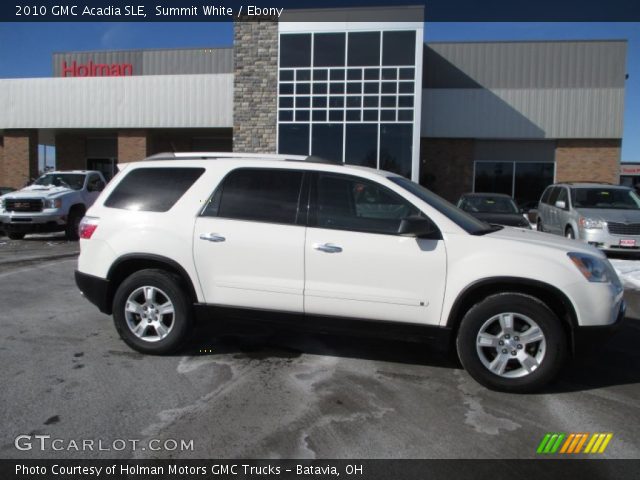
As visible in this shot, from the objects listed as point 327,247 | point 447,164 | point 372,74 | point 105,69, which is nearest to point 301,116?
point 372,74

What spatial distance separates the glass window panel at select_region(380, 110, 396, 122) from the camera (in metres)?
20.0

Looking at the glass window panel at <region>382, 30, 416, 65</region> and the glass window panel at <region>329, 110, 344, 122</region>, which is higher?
the glass window panel at <region>382, 30, 416, 65</region>

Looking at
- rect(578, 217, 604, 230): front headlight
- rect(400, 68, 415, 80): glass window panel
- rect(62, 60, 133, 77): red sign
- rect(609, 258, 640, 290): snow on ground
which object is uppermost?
rect(62, 60, 133, 77): red sign

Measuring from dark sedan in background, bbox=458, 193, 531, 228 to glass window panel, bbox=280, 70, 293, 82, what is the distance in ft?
33.0

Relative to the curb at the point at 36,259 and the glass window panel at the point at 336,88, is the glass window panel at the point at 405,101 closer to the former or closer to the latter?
the glass window panel at the point at 336,88

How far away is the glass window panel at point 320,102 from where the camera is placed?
20281 millimetres

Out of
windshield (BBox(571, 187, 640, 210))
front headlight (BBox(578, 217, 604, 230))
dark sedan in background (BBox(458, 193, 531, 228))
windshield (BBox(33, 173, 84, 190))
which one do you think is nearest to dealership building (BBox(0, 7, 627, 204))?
dark sedan in background (BBox(458, 193, 531, 228))

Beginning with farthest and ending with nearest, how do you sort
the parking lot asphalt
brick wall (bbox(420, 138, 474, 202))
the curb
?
1. brick wall (bbox(420, 138, 474, 202))
2. the curb
3. the parking lot asphalt

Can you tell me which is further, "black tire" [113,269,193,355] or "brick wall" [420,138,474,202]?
"brick wall" [420,138,474,202]

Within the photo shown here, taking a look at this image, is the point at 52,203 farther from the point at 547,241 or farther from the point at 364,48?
the point at 547,241

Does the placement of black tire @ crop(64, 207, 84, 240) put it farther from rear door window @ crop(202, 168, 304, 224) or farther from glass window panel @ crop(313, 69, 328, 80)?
rear door window @ crop(202, 168, 304, 224)

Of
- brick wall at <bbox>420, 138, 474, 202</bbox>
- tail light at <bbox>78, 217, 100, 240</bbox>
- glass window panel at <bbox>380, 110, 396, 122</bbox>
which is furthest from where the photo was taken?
brick wall at <bbox>420, 138, 474, 202</bbox>

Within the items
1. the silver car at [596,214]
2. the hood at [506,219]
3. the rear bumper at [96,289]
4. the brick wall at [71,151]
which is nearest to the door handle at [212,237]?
the rear bumper at [96,289]

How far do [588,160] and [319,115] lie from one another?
11999 mm
